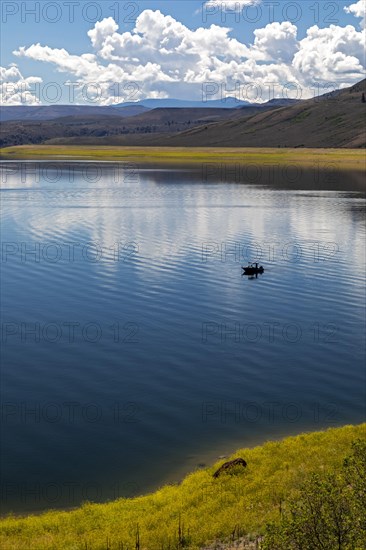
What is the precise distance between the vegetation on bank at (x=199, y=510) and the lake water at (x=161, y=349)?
236cm

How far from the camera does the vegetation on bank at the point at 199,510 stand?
2138 cm

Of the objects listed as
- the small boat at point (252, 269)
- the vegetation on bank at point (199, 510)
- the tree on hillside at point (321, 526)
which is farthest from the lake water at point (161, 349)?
the tree on hillside at point (321, 526)

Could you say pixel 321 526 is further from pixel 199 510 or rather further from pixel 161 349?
pixel 161 349

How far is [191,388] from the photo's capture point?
3741 cm

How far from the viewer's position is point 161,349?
43.8 meters

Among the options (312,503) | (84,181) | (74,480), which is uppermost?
(84,181)

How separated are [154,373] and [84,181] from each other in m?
150

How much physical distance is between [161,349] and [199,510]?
814 inches

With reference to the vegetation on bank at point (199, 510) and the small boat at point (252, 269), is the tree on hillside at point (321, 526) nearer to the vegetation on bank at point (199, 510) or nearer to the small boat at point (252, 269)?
the vegetation on bank at point (199, 510)

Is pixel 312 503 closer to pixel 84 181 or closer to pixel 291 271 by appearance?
pixel 291 271

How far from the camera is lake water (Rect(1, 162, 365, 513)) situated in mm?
30062

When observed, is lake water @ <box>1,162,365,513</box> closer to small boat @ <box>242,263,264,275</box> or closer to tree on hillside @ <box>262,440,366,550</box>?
small boat @ <box>242,263,264,275</box>

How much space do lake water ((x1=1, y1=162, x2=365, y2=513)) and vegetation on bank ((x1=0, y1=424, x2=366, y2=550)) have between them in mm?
2358

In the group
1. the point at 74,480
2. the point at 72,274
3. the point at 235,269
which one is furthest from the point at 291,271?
the point at 74,480
